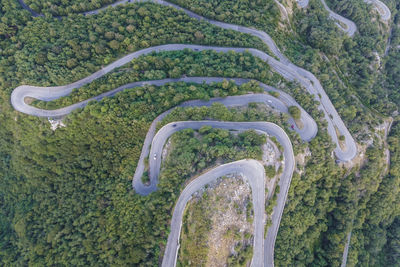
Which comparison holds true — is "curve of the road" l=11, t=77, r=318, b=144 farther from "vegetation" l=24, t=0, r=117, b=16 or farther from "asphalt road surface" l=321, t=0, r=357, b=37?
"asphalt road surface" l=321, t=0, r=357, b=37

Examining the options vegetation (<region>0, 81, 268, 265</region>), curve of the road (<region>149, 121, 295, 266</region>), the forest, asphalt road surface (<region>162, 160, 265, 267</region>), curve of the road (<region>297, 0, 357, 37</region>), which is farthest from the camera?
curve of the road (<region>297, 0, 357, 37</region>)

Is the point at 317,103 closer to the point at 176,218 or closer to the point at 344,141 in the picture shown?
the point at 344,141

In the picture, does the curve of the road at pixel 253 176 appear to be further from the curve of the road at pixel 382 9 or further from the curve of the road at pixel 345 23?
the curve of the road at pixel 382 9

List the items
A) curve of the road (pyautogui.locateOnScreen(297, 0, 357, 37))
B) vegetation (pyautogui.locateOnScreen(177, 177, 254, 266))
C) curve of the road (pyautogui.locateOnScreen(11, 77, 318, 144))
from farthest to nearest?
curve of the road (pyautogui.locateOnScreen(297, 0, 357, 37)), curve of the road (pyautogui.locateOnScreen(11, 77, 318, 144)), vegetation (pyautogui.locateOnScreen(177, 177, 254, 266))

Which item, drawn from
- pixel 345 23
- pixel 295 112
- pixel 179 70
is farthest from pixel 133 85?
pixel 345 23

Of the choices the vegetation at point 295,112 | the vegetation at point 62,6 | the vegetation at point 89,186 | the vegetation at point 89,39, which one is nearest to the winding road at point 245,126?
the vegetation at point 62,6

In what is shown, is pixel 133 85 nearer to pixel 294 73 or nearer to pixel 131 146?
pixel 131 146

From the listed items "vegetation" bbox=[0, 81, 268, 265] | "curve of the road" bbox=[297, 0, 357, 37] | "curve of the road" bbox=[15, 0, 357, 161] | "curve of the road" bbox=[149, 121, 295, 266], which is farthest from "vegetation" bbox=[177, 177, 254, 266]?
"curve of the road" bbox=[297, 0, 357, 37]
